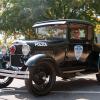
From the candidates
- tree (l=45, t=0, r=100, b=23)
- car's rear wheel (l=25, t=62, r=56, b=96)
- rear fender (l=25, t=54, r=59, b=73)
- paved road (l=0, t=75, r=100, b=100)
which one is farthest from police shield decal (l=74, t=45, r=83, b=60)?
tree (l=45, t=0, r=100, b=23)

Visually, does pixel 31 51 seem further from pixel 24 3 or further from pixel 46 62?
pixel 24 3

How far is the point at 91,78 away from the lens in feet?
37.4

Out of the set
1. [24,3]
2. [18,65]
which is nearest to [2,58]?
[18,65]

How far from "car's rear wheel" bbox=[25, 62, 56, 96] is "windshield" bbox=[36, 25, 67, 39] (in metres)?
1.27

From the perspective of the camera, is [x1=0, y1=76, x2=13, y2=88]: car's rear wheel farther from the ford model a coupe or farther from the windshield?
the windshield

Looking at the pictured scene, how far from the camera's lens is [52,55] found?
9.13 meters

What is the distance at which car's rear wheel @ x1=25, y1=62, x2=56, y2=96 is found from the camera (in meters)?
8.29

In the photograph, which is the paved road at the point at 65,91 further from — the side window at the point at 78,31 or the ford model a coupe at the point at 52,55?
the side window at the point at 78,31

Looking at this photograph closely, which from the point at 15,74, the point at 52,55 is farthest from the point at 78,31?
the point at 15,74

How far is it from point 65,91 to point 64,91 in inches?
1.1

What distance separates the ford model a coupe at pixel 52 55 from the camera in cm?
847

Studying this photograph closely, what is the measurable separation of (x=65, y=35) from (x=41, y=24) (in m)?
0.96

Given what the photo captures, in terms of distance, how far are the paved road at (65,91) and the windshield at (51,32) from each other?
58.2 inches

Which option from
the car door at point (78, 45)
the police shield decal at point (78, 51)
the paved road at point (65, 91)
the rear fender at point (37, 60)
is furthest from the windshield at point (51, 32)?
the paved road at point (65, 91)
